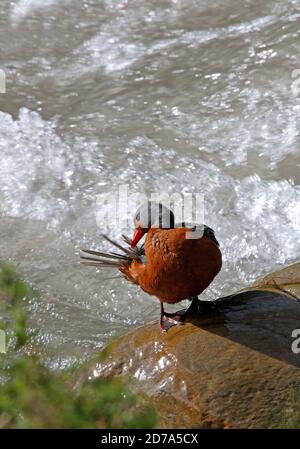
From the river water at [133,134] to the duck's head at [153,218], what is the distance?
756mm

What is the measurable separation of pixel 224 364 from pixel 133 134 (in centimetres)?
374

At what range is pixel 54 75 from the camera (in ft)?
26.0

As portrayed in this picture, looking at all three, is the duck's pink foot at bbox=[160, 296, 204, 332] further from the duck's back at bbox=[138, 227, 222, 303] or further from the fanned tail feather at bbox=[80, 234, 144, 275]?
the fanned tail feather at bbox=[80, 234, 144, 275]

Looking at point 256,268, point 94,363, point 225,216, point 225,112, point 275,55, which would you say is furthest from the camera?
point 275,55

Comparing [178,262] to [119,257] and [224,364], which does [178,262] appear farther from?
[119,257]

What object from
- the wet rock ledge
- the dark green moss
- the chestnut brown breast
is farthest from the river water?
the dark green moss

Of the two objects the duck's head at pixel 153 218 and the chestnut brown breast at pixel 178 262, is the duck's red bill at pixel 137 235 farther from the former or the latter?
the chestnut brown breast at pixel 178 262

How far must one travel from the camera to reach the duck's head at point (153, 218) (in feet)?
11.8

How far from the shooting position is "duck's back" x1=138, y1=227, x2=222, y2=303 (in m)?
3.43

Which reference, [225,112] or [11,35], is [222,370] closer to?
[225,112]

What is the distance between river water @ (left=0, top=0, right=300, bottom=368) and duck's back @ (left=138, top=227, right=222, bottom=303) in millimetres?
627

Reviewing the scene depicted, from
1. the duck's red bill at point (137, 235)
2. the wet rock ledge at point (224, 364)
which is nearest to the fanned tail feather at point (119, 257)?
the duck's red bill at point (137, 235)

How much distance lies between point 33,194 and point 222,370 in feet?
10.8

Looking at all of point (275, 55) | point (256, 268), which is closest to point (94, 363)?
point (256, 268)
